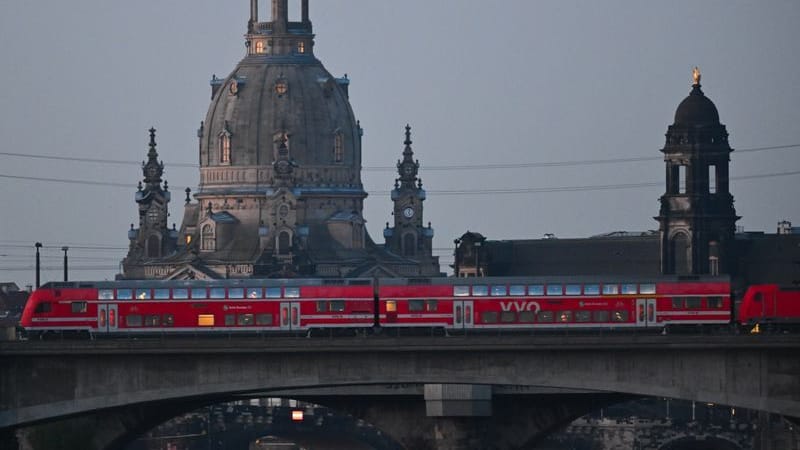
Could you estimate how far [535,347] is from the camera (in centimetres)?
12900

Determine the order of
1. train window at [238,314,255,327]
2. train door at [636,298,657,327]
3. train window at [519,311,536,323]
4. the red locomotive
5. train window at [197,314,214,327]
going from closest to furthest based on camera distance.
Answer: the red locomotive, train window at [519,311,536,323], train door at [636,298,657,327], train window at [238,314,255,327], train window at [197,314,214,327]

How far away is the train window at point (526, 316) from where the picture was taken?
142 metres

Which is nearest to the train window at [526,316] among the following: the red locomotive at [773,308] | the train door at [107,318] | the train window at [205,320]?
the red locomotive at [773,308]

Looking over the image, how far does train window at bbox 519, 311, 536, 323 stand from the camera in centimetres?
14238

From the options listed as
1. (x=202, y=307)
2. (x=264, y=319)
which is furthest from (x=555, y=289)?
(x=202, y=307)

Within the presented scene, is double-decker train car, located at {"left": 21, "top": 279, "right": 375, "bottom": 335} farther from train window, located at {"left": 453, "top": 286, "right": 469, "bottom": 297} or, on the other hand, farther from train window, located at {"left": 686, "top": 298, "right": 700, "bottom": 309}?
train window, located at {"left": 686, "top": 298, "right": 700, "bottom": 309}

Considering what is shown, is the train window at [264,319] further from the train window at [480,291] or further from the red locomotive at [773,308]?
the red locomotive at [773,308]

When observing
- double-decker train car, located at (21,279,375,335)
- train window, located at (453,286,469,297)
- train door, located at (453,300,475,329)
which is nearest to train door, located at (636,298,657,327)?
train door, located at (453,300,475,329)

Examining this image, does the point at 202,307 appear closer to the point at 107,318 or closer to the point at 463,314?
the point at 107,318

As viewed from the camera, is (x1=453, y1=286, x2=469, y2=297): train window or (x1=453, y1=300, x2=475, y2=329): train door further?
(x1=453, y1=286, x2=469, y2=297): train window

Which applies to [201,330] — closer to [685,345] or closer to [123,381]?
[123,381]

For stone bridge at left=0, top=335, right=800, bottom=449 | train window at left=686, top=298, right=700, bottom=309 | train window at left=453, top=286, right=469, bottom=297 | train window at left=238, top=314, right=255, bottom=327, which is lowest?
stone bridge at left=0, top=335, right=800, bottom=449

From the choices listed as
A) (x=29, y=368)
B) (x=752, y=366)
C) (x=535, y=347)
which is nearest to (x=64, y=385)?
(x=29, y=368)

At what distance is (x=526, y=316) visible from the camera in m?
143
